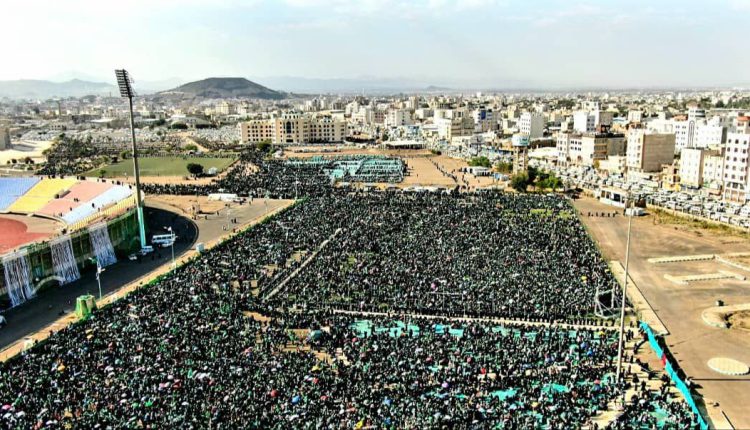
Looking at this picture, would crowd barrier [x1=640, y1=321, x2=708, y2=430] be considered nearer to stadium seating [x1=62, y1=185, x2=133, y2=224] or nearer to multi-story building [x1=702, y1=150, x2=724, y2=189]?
stadium seating [x1=62, y1=185, x2=133, y2=224]

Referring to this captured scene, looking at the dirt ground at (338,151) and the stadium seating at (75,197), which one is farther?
the dirt ground at (338,151)

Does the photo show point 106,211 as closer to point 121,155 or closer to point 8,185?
point 8,185

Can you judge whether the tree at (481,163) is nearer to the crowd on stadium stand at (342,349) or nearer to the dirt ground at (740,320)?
the crowd on stadium stand at (342,349)

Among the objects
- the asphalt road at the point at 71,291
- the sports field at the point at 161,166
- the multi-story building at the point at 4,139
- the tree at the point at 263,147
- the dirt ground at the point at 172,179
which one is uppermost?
the multi-story building at the point at 4,139

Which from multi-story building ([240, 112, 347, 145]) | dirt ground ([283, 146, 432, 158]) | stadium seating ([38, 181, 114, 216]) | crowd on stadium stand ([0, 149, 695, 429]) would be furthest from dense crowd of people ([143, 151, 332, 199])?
multi-story building ([240, 112, 347, 145])

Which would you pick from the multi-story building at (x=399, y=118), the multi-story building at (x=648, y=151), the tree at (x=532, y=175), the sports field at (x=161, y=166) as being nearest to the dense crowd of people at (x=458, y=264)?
the tree at (x=532, y=175)

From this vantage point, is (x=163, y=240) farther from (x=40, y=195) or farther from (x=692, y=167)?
(x=692, y=167)

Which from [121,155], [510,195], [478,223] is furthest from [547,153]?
[121,155]
